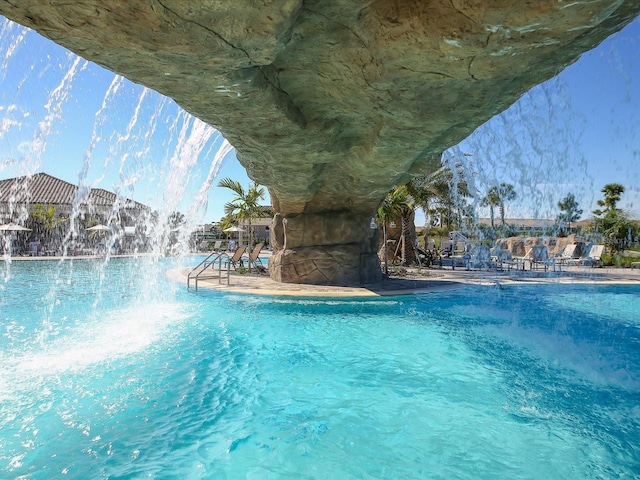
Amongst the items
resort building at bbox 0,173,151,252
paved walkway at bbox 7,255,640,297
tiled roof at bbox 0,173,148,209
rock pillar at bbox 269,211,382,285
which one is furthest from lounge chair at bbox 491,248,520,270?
tiled roof at bbox 0,173,148,209

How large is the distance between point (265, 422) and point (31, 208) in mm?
36032

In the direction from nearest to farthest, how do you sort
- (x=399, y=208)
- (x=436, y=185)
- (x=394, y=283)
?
1. (x=394, y=283)
2. (x=399, y=208)
3. (x=436, y=185)

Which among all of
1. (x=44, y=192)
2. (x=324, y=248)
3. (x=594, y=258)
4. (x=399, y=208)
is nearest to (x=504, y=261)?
(x=594, y=258)

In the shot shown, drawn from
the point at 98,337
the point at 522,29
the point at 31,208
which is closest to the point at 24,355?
the point at 98,337

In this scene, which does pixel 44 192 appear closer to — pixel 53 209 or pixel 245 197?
pixel 53 209

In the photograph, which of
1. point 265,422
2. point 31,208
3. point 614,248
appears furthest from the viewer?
point 31,208

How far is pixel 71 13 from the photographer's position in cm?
345

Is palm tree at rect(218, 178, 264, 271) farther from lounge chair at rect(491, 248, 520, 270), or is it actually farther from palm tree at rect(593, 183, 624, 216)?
palm tree at rect(593, 183, 624, 216)

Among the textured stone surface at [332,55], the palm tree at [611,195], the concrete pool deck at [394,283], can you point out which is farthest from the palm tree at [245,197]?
the palm tree at [611,195]

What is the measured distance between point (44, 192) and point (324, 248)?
1224 inches

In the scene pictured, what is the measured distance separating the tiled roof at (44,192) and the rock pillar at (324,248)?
26157mm

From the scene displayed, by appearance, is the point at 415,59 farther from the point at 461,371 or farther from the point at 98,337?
the point at 98,337

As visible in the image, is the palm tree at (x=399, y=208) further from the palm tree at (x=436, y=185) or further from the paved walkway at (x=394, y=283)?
the paved walkway at (x=394, y=283)

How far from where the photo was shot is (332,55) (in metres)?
5.38
